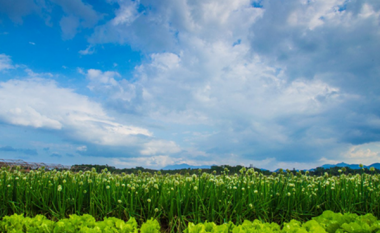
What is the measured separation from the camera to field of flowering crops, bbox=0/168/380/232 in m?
5.89

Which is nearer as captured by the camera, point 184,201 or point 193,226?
point 193,226

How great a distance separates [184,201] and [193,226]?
7.69 ft

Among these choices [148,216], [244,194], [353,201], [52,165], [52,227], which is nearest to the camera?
[52,227]

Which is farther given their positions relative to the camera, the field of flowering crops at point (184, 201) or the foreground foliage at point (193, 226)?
the field of flowering crops at point (184, 201)

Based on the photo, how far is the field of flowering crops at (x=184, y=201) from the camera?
19.3 feet

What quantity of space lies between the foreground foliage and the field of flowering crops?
159cm

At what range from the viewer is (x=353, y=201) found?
272 inches

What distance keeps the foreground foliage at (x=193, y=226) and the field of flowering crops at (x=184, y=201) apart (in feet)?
5.22

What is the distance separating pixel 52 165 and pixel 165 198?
9123 millimetres

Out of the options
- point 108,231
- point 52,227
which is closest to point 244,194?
point 108,231

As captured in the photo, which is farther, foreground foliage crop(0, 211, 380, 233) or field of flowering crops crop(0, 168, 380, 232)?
field of flowering crops crop(0, 168, 380, 232)

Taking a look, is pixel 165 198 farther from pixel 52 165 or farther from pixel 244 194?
pixel 52 165

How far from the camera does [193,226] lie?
12.2ft

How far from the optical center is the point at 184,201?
6.02 metres
